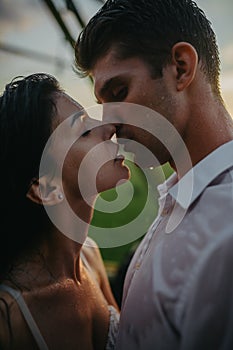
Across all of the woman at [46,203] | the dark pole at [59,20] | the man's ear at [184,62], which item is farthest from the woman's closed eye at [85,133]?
the dark pole at [59,20]

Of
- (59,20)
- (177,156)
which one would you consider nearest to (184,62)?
(177,156)

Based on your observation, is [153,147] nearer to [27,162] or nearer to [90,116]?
[90,116]

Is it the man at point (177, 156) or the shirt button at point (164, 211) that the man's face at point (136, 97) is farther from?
the shirt button at point (164, 211)

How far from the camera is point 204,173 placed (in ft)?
3.92

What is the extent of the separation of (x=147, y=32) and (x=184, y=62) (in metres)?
0.16

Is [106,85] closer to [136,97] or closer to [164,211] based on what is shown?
[136,97]

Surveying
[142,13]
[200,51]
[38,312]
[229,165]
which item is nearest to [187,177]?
[229,165]

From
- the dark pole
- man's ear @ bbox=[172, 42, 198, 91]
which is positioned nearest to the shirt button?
man's ear @ bbox=[172, 42, 198, 91]

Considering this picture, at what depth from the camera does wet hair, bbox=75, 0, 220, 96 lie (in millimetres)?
1354

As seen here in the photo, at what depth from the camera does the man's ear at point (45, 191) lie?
1.55 meters

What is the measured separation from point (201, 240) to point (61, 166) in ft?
2.05

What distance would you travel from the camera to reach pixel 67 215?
1635 millimetres

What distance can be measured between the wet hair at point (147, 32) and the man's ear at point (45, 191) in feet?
1.37

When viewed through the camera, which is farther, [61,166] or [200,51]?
[61,166]
